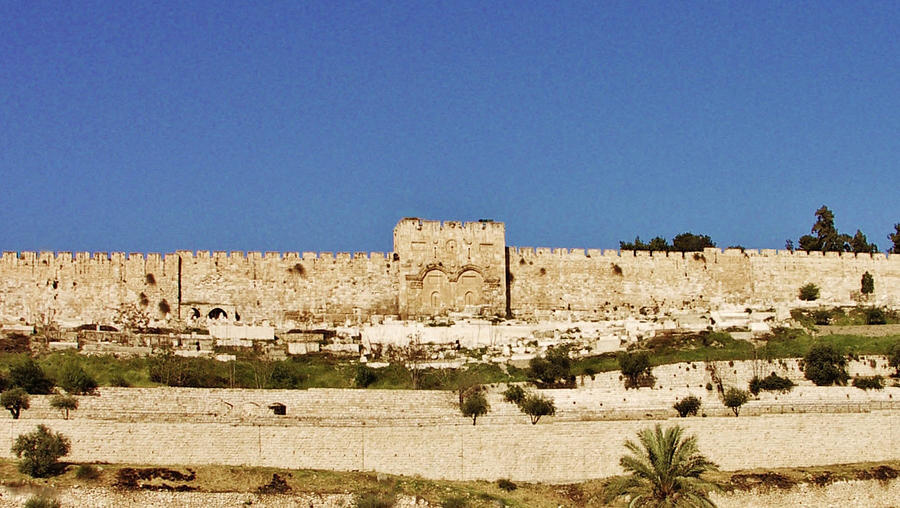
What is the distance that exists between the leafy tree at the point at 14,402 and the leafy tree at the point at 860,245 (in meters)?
37.6

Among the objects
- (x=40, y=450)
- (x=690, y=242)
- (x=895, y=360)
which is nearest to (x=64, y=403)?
(x=40, y=450)

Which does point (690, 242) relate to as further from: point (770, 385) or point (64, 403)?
point (64, 403)

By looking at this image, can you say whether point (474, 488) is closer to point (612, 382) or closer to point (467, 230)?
point (612, 382)

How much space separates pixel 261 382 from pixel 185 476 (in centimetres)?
612

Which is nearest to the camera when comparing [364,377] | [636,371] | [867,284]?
[636,371]

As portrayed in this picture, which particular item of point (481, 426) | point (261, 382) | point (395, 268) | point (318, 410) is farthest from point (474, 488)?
point (395, 268)

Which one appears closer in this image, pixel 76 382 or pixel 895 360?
pixel 76 382

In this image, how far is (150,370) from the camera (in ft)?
108

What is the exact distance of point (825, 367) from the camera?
32.9 m

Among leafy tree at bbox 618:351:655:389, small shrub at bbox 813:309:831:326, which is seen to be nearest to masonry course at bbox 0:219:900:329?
small shrub at bbox 813:309:831:326

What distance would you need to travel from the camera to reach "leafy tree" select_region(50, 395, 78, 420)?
28797 millimetres

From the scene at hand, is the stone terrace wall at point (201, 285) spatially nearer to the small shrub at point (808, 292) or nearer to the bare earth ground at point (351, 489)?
the bare earth ground at point (351, 489)

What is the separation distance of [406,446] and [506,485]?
7.90 feet

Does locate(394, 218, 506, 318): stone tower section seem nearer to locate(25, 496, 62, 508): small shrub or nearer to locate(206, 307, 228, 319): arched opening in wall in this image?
locate(206, 307, 228, 319): arched opening in wall
